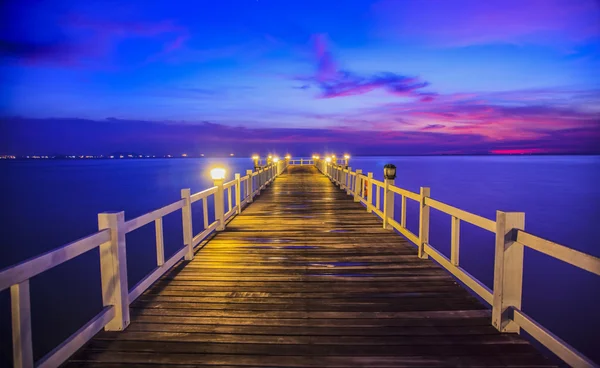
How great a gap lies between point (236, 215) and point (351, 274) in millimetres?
5577

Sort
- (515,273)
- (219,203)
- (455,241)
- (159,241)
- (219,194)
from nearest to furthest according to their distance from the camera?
1. (515,273)
2. (455,241)
3. (159,241)
4. (219,194)
5. (219,203)

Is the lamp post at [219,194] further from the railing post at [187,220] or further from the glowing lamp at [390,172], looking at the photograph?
the glowing lamp at [390,172]

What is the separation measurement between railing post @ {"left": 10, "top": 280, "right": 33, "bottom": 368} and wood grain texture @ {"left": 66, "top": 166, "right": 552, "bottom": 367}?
66 cm

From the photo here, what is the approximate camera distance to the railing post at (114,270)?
3.32 meters

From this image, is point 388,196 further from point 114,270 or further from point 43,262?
point 43,262

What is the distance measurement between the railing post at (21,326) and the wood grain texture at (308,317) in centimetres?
66

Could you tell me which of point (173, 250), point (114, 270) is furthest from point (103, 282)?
point (173, 250)

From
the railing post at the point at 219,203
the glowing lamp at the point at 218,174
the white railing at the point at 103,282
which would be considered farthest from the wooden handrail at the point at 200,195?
the glowing lamp at the point at 218,174

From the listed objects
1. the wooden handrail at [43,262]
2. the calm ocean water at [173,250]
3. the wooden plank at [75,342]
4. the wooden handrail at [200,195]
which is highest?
the wooden handrail at [200,195]

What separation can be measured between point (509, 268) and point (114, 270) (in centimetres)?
389

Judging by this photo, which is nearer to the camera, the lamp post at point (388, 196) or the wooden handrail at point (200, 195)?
the wooden handrail at point (200, 195)

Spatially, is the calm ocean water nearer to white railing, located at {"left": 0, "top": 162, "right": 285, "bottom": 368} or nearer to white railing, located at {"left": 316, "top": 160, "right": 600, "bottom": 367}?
white railing, located at {"left": 0, "top": 162, "right": 285, "bottom": 368}

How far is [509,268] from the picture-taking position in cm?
327

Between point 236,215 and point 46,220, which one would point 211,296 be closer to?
point 236,215
